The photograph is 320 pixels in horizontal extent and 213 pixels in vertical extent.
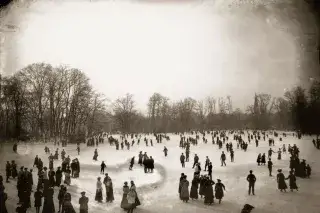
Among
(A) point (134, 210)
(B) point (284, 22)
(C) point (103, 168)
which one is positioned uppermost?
(B) point (284, 22)

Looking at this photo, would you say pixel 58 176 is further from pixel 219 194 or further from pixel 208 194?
pixel 219 194

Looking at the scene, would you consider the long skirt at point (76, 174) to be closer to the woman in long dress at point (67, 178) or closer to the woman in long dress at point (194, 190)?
the woman in long dress at point (67, 178)

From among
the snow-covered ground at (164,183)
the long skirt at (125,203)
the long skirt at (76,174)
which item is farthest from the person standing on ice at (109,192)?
the long skirt at (76,174)

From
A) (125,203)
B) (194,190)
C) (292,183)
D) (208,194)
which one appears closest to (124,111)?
(194,190)

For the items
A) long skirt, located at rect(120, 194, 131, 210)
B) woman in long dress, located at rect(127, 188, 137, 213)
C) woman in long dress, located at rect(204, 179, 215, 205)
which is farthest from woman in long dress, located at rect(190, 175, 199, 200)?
long skirt, located at rect(120, 194, 131, 210)

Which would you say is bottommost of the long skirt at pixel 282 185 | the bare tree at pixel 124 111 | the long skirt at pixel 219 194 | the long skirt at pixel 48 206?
the long skirt at pixel 48 206

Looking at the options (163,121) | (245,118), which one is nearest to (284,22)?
(163,121)

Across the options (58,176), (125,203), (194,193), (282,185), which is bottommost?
(125,203)

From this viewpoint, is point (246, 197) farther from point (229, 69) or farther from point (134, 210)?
point (229, 69)
